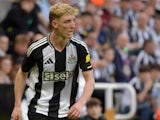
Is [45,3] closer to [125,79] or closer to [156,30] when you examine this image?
[125,79]

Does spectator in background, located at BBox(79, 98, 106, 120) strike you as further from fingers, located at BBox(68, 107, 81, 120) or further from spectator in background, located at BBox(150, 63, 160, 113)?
fingers, located at BBox(68, 107, 81, 120)

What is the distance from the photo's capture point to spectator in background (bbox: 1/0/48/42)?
11375mm

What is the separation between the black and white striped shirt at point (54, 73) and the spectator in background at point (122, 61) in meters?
5.52

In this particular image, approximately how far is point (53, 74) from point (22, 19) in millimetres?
4823

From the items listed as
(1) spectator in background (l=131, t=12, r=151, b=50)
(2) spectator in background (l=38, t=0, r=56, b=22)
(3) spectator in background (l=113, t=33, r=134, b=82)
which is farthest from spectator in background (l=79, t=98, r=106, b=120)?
(1) spectator in background (l=131, t=12, r=151, b=50)

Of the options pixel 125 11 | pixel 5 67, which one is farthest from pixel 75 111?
pixel 125 11

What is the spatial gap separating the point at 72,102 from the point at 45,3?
5784mm

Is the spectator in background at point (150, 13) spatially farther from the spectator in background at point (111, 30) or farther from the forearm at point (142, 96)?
the forearm at point (142, 96)

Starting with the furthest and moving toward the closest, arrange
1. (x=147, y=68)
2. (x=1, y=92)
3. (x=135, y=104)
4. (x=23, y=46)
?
(x=147, y=68) < (x=135, y=104) < (x=23, y=46) < (x=1, y=92)

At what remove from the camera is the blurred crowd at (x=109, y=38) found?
1097cm

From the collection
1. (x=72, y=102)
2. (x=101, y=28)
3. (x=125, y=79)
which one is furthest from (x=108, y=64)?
(x=72, y=102)

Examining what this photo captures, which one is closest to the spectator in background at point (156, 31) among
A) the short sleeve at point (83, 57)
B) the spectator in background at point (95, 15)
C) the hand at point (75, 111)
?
the spectator in background at point (95, 15)

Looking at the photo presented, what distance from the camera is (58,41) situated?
667 centimetres

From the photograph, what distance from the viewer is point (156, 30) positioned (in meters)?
14.9
